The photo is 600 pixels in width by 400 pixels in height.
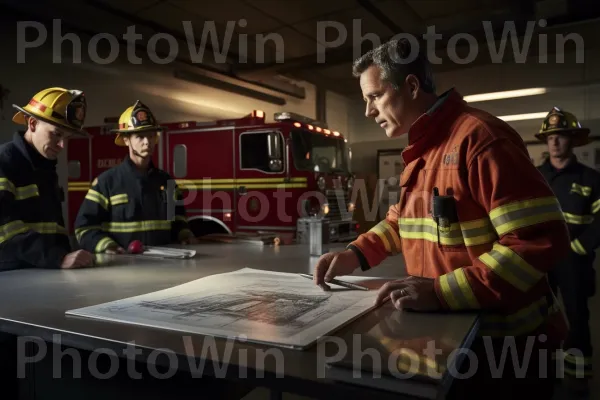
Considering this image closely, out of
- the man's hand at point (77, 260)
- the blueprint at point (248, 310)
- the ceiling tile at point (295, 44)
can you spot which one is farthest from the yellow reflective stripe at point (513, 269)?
the ceiling tile at point (295, 44)

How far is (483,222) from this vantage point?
40.4 inches

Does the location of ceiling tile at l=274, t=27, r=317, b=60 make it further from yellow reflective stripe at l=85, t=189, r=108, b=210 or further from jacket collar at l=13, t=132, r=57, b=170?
jacket collar at l=13, t=132, r=57, b=170

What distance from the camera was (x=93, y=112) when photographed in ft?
19.6

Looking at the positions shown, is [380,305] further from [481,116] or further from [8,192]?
[8,192]

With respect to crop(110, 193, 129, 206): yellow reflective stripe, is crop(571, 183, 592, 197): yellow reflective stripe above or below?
above

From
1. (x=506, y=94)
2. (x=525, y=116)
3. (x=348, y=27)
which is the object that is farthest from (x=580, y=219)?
(x=506, y=94)

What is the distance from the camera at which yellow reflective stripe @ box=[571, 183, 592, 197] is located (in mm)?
3316

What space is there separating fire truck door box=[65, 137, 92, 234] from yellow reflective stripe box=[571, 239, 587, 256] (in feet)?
17.5

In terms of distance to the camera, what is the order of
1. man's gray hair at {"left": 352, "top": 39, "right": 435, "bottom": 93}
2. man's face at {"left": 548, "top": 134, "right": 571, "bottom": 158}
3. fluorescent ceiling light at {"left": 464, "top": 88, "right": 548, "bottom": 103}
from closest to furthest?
man's gray hair at {"left": 352, "top": 39, "right": 435, "bottom": 93} < man's face at {"left": 548, "top": 134, "right": 571, "bottom": 158} < fluorescent ceiling light at {"left": 464, "top": 88, "right": 548, "bottom": 103}

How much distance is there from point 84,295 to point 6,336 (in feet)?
0.91

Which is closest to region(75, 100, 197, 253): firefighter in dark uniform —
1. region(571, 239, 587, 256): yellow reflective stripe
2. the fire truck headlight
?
the fire truck headlight

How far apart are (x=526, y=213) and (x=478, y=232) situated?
12 centimetres

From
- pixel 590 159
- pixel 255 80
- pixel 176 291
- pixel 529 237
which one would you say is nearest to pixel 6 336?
pixel 176 291

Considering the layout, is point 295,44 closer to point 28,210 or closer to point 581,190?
point 581,190
